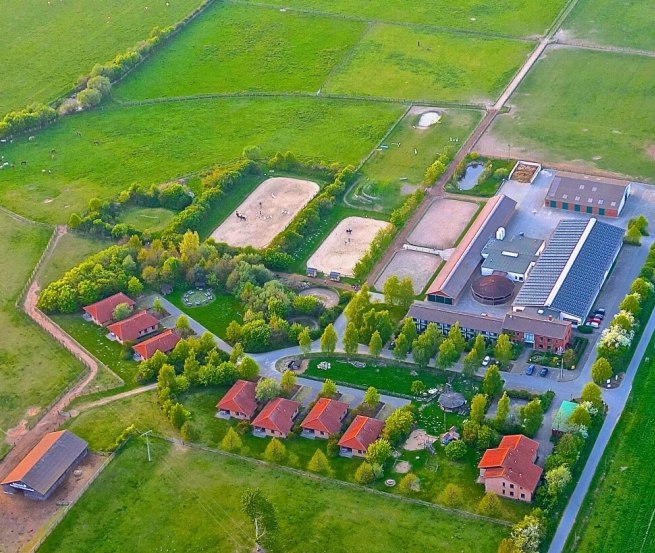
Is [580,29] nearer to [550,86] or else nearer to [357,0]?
[550,86]

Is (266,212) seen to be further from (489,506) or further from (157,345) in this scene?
(489,506)

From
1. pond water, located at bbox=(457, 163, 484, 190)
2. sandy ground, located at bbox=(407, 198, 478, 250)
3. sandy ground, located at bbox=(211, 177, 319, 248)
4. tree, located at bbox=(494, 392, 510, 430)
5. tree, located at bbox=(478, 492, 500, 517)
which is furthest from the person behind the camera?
pond water, located at bbox=(457, 163, 484, 190)

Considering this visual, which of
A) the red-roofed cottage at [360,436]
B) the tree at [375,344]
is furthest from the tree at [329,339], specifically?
the red-roofed cottage at [360,436]

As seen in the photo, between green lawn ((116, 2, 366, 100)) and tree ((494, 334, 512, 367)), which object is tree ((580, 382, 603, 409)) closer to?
tree ((494, 334, 512, 367))

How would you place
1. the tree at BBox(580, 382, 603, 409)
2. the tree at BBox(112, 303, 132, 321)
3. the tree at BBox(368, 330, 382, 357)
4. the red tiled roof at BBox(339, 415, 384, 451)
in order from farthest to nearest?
1. the tree at BBox(112, 303, 132, 321)
2. the tree at BBox(368, 330, 382, 357)
3. the tree at BBox(580, 382, 603, 409)
4. the red tiled roof at BBox(339, 415, 384, 451)

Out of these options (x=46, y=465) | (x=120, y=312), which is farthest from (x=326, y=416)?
(x=120, y=312)

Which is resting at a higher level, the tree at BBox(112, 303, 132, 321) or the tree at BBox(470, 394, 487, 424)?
the tree at BBox(112, 303, 132, 321)

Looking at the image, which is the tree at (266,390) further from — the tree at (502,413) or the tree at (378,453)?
the tree at (502,413)

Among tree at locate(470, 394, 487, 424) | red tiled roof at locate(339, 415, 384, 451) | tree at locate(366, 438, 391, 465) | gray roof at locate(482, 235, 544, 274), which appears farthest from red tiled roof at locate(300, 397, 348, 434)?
gray roof at locate(482, 235, 544, 274)
